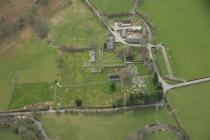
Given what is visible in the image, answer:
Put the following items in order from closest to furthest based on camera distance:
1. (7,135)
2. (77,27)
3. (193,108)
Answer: (193,108), (7,135), (77,27)

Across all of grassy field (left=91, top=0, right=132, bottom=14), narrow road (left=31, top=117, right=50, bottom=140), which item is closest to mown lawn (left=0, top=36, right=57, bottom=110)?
narrow road (left=31, top=117, right=50, bottom=140)

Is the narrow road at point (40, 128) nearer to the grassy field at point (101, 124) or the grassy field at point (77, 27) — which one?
the grassy field at point (101, 124)

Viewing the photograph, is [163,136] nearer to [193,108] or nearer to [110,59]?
[193,108]

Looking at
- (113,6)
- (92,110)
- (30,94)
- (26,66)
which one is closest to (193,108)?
(92,110)

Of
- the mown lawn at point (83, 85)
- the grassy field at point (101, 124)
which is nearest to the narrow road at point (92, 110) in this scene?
the grassy field at point (101, 124)

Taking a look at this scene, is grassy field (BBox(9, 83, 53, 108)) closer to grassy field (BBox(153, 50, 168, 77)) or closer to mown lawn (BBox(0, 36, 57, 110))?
mown lawn (BBox(0, 36, 57, 110))
